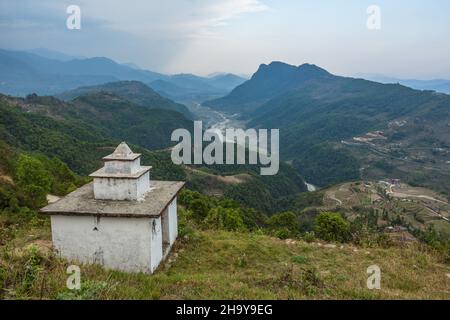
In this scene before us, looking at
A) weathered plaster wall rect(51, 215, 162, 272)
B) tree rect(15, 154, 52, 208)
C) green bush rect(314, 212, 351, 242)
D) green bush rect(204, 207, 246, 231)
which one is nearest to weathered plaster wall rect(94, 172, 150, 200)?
weathered plaster wall rect(51, 215, 162, 272)

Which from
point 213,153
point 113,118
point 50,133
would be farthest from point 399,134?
point 50,133

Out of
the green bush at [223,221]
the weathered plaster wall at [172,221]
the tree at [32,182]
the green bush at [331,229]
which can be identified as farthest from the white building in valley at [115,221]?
the tree at [32,182]

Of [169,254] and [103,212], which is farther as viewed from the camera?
[169,254]

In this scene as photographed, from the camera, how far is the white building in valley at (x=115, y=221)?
36.9 ft

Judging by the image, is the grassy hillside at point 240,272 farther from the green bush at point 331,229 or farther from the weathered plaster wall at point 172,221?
the green bush at point 331,229

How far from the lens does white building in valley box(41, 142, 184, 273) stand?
11234mm

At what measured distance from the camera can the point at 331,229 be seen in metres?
20.4

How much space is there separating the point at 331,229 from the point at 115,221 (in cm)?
1290

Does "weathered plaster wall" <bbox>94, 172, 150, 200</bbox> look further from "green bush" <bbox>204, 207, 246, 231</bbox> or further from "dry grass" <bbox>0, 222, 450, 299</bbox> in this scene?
"green bush" <bbox>204, 207, 246, 231</bbox>
